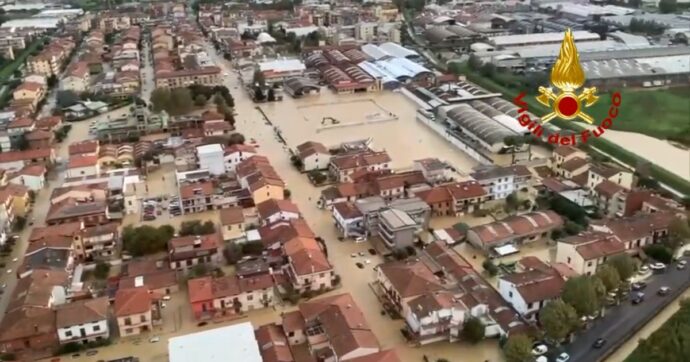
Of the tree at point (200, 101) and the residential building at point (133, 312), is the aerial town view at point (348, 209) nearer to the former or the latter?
the residential building at point (133, 312)

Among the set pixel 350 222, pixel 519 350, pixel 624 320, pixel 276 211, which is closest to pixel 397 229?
pixel 350 222

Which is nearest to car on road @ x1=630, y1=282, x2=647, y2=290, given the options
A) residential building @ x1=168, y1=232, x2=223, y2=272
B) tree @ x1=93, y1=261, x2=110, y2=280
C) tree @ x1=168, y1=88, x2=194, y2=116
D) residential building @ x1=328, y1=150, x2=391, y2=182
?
residential building @ x1=328, y1=150, x2=391, y2=182

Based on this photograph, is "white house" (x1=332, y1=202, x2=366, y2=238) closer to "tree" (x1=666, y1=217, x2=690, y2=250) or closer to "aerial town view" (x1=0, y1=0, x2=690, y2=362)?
"aerial town view" (x1=0, y1=0, x2=690, y2=362)

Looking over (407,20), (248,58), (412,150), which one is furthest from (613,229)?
(407,20)

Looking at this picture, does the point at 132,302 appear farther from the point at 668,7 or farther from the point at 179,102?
the point at 668,7

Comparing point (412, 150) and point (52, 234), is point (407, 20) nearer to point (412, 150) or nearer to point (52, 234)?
point (412, 150)
